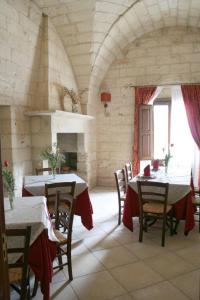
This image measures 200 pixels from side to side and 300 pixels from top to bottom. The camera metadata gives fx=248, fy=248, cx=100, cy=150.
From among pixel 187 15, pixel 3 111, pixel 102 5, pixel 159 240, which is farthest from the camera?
pixel 187 15

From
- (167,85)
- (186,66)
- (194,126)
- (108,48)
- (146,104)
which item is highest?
(108,48)

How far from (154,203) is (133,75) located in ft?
12.1

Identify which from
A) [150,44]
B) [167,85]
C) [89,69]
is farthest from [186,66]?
[89,69]

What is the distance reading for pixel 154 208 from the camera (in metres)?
3.24

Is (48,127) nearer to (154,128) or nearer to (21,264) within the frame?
(154,128)

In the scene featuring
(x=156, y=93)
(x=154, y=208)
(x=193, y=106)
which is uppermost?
(x=156, y=93)

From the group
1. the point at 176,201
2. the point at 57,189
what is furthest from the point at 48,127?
the point at 176,201

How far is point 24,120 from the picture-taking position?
4.36m

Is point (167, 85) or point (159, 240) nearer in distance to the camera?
point (159, 240)

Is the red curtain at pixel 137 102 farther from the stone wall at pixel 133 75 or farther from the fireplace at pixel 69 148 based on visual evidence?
the fireplace at pixel 69 148

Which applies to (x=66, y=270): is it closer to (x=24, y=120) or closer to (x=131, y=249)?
(x=131, y=249)

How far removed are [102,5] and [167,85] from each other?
2381 millimetres
